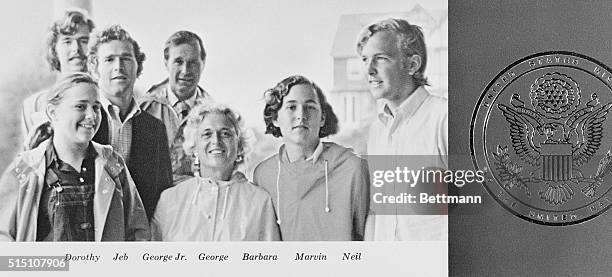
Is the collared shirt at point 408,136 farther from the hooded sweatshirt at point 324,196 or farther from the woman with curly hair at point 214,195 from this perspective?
the woman with curly hair at point 214,195

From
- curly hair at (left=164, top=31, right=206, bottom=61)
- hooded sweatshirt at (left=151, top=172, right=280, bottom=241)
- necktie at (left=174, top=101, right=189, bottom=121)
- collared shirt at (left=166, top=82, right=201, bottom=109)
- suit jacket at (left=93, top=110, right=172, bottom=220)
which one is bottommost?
hooded sweatshirt at (left=151, top=172, right=280, bottom=241)

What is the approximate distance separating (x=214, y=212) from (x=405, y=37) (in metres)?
0.61

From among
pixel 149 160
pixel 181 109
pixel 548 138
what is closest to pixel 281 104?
pixel 181 109

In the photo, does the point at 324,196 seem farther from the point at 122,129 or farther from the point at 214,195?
the point at 122,129

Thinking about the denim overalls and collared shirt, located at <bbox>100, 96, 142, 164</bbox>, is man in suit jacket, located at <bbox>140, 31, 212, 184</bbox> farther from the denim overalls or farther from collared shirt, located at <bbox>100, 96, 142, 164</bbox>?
the denim overalls

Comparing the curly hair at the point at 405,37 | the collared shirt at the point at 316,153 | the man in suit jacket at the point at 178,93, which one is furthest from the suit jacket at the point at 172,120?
the curly hair at the point at 405,37

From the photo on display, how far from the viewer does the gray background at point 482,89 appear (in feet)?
5.51

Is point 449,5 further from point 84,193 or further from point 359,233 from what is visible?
point 84,193

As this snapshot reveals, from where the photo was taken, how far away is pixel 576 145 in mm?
1683

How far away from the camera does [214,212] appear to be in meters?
1.68

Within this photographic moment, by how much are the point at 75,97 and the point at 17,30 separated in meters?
0.22

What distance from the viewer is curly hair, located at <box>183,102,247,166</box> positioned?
5.52ft

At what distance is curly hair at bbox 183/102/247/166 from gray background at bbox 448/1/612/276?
507 millimetres

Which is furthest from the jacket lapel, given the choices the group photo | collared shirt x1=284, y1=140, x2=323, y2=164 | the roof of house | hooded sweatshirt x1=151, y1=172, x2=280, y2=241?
the roof of house
